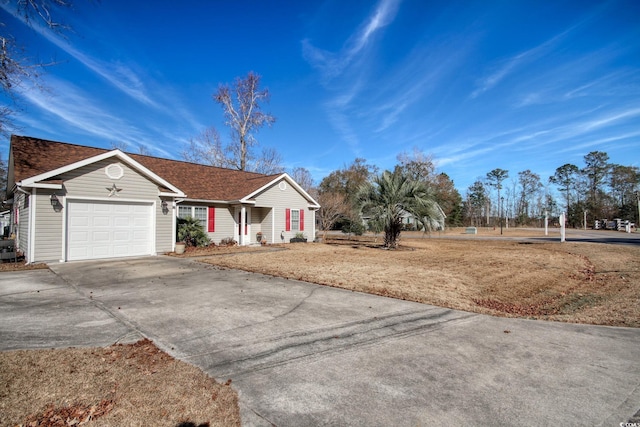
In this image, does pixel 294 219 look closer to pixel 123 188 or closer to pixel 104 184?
pixel 123 188

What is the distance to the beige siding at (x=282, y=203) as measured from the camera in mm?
19459

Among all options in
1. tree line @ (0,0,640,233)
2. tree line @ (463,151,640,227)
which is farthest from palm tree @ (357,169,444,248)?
tree line @ (463,151,640,227)

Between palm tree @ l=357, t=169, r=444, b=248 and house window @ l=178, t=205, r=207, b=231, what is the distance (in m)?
8.34

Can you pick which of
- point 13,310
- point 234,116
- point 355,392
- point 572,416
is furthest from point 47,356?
point 234,116

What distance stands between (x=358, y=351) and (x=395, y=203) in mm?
13539

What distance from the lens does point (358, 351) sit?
3.86 m

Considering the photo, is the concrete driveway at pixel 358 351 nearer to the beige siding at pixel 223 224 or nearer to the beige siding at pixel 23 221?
the beige siding at pixel 23 221

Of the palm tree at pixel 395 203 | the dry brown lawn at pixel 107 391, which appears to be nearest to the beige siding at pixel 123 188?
the palm tree at pixel 395 203

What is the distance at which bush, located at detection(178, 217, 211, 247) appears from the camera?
603 inches

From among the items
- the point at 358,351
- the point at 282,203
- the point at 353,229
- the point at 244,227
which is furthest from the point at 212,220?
the point at 358,351

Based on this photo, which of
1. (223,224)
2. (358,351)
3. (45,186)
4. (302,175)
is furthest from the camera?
(302,175)

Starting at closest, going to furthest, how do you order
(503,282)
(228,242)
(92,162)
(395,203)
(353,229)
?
(503,282) → (92,162) → (395,203) → (228,242) → (353,229)

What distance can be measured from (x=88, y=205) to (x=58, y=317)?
8.55 meters

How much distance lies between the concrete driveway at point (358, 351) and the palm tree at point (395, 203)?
10.3m
